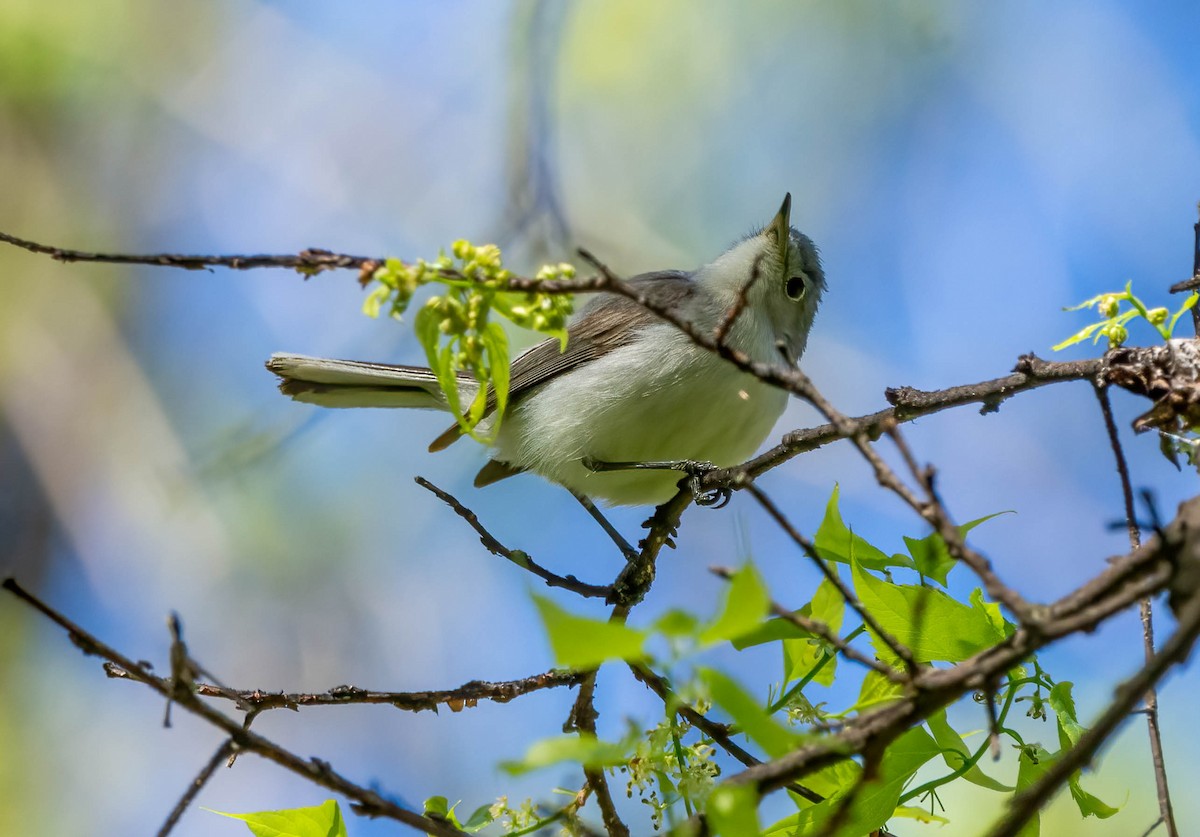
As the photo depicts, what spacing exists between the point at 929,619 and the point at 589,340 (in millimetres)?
1845

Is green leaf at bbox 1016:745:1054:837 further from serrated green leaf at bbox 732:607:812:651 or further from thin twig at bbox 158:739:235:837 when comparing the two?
thin twig at bbox 158:739:235:837

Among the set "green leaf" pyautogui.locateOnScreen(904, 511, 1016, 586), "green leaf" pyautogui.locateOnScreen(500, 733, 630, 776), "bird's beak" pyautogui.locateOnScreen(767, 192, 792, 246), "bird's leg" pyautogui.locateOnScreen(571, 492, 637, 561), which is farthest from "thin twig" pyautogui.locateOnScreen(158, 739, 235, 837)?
"bird's beak" pyautogui.locateOnScreen(767, 192, 792, 246)

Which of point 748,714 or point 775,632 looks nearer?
point 748,714

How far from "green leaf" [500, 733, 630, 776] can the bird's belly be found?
1913mm

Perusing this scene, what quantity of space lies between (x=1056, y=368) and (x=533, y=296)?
28.4 inches

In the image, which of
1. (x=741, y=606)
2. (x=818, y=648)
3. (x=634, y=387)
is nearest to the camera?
(x=741, y=606)

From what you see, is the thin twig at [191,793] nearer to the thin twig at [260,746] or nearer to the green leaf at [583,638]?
the thin twig at [260,746]

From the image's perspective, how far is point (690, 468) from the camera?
2.29 meters

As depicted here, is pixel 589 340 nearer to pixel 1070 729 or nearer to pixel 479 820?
pixel 479 820

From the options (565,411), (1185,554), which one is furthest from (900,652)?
(565,411)

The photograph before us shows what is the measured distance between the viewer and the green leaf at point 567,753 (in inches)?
25.2

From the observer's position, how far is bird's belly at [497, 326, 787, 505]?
2.60 metres

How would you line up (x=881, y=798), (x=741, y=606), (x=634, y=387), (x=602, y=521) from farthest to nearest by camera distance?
1. (x=602, y=521)
2. (x=634, y=387)
3. (x=881, y=798)
4. (x=741, y=606)

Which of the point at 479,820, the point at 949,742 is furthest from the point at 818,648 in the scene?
the point at 479,820
